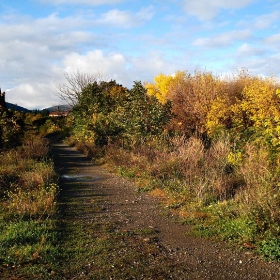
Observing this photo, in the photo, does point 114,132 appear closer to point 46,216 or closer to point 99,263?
point 46,216

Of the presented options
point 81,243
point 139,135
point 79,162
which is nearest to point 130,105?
point 139,135

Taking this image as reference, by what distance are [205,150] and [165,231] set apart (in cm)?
612

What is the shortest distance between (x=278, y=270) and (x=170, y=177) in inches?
256

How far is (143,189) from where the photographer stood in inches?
445

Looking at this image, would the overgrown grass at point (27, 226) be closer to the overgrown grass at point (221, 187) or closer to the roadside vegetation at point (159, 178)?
the roadside vegetation at point (159, 178)

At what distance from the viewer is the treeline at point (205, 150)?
689 cm

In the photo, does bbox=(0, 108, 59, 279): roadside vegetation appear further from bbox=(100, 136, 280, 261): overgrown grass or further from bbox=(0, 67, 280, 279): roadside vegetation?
bbox=(100, 136, 280, 261): overgrown grass

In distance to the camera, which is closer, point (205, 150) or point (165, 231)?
point (165, 231)

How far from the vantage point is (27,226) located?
696 cm

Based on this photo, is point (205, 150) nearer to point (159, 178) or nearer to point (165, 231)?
point (159, 178)

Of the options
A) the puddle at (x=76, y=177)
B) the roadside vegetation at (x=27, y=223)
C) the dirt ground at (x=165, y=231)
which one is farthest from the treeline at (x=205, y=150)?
the roadside vegetation at (x=27, y=223)

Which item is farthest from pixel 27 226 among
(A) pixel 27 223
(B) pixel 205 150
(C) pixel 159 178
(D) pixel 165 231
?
(B) pixel 205 150

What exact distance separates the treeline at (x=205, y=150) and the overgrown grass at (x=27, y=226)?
9.75ft

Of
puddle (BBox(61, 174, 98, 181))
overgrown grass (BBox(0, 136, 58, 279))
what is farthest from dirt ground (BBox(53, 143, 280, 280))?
overgrown grass (BBox(0, 136, 58, 279))
